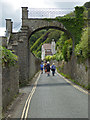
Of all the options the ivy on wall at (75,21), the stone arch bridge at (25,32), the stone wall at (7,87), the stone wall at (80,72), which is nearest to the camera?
the stone wall at (7,87)

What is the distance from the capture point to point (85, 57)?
51.3ft

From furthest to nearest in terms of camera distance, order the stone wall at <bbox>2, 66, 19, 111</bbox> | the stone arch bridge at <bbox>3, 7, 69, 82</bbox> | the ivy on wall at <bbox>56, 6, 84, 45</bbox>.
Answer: the ivy on wall at <bbox>56, 6, 84, 45</bbox> < the stone arch bridge at <bbox>3, 7, 69, 82</bbox> < the stone wall at <bbox>2, 66, 19, 111</bbox>

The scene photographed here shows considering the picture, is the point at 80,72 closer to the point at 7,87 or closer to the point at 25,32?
the point at 25,32

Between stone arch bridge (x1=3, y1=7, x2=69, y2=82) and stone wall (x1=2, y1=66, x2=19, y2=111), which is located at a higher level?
stone arch bridge (x1=3, y1=7, x2=69, y2=82)

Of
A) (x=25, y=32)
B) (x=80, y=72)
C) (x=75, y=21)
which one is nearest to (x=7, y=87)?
(x=80, y=72)

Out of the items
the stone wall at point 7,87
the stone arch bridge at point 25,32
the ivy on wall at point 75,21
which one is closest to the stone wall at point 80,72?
the ivy on wall at point 75,21

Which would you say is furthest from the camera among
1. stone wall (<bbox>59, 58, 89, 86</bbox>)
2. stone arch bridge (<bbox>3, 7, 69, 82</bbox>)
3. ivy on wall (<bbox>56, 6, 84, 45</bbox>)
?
ivy on wall (<bbox>56, 6, 84, 45</bbox>)

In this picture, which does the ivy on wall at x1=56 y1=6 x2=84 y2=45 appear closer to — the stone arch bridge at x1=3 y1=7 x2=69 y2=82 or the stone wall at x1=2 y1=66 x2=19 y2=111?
the stone arch bridge at x1=3 y1=7 x2=69 y2=82

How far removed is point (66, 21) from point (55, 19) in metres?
1.15

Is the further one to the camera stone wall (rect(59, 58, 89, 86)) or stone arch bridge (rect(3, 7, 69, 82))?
stone arch bridge (rect(3, 7, 69, 82))

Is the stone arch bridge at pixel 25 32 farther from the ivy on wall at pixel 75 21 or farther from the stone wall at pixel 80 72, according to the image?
the stone wall at pixel 80 72

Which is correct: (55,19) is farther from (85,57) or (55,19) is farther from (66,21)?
(85,57)

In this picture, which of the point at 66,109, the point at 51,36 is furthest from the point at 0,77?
the point at 51,36

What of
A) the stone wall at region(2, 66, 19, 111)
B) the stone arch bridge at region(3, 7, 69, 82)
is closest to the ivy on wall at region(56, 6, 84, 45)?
the stone arch bridge at region(3, 7, 69, 82)
